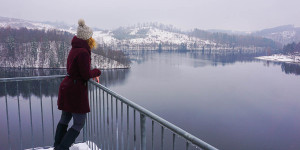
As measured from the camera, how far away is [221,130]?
30203mm

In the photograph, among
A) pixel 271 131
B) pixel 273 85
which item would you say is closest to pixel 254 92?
pixel 273 85

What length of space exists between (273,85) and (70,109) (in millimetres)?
57625

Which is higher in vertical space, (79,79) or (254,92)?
(79,79)

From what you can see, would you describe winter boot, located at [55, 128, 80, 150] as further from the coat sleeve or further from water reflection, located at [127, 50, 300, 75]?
water reflection, located at [127, 50, 300, 75]

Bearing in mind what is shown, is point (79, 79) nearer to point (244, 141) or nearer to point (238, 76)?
point (244, 141)

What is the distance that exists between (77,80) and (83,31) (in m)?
0.58

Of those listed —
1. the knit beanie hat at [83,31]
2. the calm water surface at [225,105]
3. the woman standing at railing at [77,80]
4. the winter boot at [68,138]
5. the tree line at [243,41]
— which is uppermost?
the tree line at [243,41]

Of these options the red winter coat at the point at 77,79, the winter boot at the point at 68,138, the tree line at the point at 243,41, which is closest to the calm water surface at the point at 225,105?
the winter boot at the point at 68,138

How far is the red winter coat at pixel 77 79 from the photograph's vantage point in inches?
97.9

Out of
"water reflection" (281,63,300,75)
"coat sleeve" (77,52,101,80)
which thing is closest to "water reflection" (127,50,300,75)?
"water reflection" (281,63,300,75)

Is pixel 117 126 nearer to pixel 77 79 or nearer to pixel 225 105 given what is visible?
pixel 77 79

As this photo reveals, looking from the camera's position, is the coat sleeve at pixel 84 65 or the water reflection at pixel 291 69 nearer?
the coat sleeve at pixel 84 65

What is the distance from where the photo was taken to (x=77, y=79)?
8.43ft

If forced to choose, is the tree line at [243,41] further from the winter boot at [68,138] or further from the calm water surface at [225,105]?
the winter boot at [68,138]
